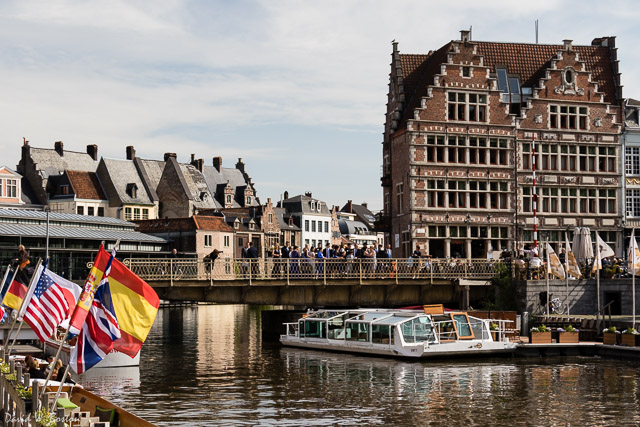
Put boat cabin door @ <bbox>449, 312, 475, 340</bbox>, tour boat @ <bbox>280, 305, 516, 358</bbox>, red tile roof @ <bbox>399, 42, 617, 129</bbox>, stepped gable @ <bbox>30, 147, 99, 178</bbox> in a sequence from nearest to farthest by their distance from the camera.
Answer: tour boat @ <bbox>280, 305, 516, 358</bbox>, boat cabin door @ <bbox>449, 312, 475, 340</bbox>, red tile roof @ <bbox>399, 42, 617, 129</bbox>, stepped gable @ <bbox>30, 147, 99, 178</bbox>

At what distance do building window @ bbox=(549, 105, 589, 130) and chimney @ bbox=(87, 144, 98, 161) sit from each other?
207ft

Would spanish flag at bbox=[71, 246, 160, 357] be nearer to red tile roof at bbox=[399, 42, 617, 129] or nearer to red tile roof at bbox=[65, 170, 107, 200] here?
red tile roof at bbox=[399, 42, 617, 129]

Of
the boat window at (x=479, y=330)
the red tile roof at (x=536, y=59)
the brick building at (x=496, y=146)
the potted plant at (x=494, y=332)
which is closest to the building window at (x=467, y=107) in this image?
the brick building at (x=496, y=146)

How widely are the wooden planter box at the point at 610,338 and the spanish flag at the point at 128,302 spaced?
1063 inches

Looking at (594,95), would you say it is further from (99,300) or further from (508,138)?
(99,300)

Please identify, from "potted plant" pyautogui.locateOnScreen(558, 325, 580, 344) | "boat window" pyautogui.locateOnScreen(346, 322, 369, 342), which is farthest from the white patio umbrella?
"boat window" pyautogui.locateOnScreen(346, 322, 369, 342)

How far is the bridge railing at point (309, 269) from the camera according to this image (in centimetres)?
4172

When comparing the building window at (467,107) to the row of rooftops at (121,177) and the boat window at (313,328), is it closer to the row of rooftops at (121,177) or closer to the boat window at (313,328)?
the boat window at (313,328)

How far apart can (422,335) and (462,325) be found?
1.78m

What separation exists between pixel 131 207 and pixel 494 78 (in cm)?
5493

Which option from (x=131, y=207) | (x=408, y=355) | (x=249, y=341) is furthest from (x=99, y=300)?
(x=131, y=207)

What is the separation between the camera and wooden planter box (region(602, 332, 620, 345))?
38250 mm

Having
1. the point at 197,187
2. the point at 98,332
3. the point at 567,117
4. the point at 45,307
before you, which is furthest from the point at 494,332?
the point at 197,187

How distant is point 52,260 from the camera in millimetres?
62031
